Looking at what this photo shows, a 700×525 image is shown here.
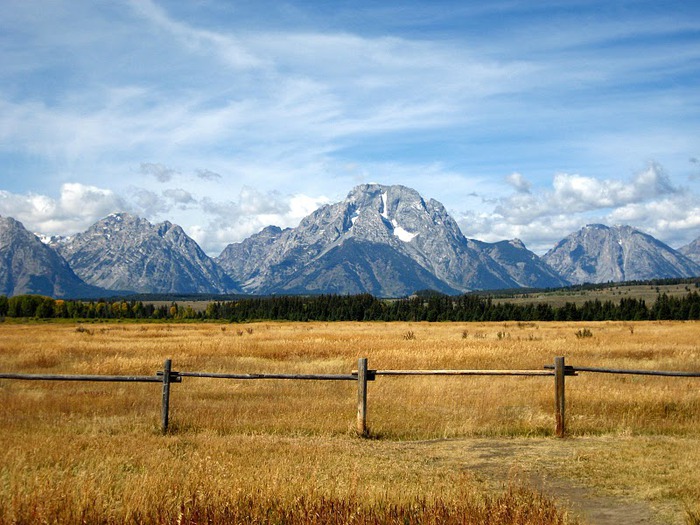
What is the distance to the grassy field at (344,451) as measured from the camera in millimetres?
7242

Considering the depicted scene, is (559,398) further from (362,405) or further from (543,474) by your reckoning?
(362,405)

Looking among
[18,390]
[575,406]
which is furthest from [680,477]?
[18,390]

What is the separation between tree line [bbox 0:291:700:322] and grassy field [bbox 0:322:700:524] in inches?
4265

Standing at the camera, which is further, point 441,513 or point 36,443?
point 36,443

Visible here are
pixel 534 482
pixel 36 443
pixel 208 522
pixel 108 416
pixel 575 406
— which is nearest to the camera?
pixel 208 522

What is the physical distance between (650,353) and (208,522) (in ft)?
97.3

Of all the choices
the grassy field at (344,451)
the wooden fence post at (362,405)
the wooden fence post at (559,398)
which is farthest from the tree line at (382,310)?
the wooden fence post at (362,405)

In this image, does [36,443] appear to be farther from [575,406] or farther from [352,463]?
[575,406]

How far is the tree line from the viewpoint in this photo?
122438 mm

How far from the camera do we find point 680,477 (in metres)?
10.1

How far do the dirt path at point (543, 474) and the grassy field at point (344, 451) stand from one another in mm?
52

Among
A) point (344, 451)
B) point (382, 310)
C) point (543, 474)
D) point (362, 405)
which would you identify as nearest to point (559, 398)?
point (543, 474)

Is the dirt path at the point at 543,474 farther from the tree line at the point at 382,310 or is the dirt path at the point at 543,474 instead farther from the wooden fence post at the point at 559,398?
the tree line at the point at 382,310

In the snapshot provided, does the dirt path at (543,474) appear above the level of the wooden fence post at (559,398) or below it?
below
